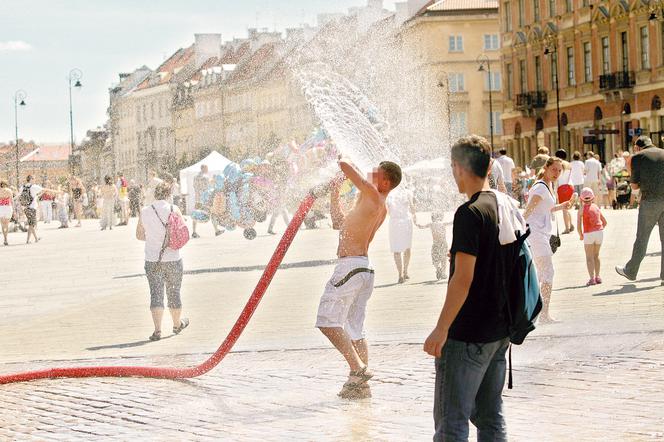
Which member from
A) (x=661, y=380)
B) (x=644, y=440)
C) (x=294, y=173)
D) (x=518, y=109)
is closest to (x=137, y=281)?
(x=294, y=173)

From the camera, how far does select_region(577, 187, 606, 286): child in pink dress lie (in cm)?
1513

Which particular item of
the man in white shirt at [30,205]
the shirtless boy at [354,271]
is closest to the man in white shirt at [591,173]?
the man in white shirt at [30,205]

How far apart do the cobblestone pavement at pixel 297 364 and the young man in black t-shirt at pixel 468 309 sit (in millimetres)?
1704

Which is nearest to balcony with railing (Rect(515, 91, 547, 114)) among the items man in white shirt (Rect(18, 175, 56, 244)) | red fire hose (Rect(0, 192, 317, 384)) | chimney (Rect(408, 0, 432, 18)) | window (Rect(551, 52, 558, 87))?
window (Rect(551, 52, 558, 87))

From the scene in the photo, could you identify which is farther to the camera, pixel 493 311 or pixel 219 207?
pixel 219 207

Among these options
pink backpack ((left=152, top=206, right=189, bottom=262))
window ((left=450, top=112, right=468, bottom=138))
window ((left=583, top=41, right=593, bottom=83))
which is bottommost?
pink backpack ((left=152, top=206, right=189, bottom=262))

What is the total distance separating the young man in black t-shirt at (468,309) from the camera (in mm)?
5324

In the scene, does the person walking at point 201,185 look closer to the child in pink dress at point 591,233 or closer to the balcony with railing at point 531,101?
the child in pink dress at point 591,233

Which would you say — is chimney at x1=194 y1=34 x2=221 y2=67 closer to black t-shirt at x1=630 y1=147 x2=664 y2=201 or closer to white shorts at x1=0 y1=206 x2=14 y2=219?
white shorts at x1=0 y1=206 x2=14 y2=219

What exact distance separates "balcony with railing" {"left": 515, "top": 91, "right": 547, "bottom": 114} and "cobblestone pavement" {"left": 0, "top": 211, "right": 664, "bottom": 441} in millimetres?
54539

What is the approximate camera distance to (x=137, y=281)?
19.0 metres

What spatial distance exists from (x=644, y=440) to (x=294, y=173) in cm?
1745

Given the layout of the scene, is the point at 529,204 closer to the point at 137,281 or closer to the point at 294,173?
the point at 137,281

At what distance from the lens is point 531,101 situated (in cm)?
7275
